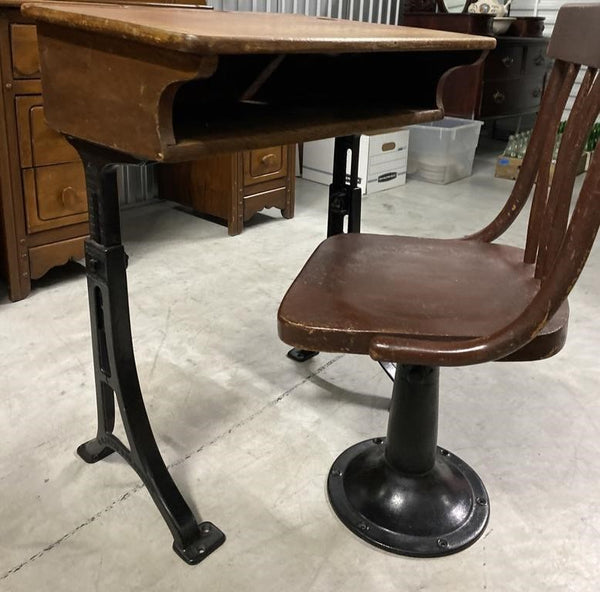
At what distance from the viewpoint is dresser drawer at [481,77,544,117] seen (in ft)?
13.1

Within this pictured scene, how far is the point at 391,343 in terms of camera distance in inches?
34.7

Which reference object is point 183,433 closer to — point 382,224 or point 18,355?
point 18,355

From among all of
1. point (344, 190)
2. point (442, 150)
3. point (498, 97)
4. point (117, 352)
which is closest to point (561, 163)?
point (344, 190)

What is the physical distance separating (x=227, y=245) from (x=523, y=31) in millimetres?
2713

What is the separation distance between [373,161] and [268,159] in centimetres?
88

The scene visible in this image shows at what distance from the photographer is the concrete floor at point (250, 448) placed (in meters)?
1.13

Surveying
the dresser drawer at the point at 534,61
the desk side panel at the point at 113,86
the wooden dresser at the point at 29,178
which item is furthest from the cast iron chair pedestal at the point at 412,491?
the dresser drawer at the point at 534,61

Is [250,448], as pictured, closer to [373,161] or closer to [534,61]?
[373,161]

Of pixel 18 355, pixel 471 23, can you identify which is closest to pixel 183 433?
pixel 18 355

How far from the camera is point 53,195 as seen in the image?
2.10 metres

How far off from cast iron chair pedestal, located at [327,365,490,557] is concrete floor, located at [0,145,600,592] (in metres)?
0.03

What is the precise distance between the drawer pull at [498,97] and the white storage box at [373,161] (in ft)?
2.58

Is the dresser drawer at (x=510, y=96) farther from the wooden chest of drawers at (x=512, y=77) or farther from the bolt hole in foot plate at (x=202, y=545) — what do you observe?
the bolt hole in foot plate at (x=202, y=545)

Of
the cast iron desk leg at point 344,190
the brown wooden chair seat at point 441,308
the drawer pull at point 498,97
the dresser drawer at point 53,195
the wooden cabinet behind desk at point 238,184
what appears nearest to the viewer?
the brown wooden chair seat at point 441,308
